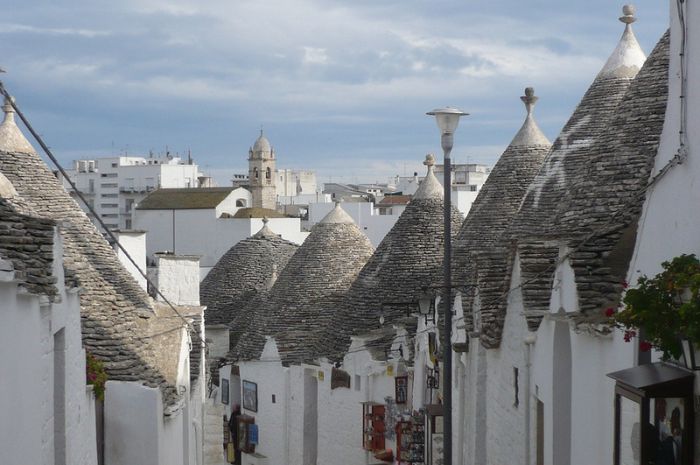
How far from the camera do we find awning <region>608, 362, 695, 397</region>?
745cm

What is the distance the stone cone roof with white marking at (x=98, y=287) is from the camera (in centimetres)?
1490

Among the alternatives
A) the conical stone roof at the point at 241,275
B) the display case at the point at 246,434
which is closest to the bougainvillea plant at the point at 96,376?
the display case at the point at 246,434

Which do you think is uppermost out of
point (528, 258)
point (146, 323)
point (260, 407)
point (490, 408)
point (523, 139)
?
point (523, 139)

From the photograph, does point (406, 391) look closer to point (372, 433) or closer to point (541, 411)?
point (372, 433)

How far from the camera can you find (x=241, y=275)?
39.0m

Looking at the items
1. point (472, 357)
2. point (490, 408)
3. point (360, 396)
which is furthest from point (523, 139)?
point (360, 396)

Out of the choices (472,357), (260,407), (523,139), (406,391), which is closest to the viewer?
(472,357)

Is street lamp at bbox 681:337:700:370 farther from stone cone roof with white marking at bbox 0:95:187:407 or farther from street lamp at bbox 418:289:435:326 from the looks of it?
street lamp at bbox 418:289:435:326

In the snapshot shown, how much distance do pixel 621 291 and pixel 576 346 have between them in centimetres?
151

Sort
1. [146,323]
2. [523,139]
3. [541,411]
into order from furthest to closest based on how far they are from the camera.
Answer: [523,139]
[146,323]
[541,411]

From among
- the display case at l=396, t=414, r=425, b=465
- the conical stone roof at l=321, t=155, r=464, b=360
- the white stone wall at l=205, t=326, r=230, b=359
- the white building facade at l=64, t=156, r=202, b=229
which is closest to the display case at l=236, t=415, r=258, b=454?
the white stone wall at l=205, t=326, r=230, b=359

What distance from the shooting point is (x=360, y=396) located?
2641 centimetres

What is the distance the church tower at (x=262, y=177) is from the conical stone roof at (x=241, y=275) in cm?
3307

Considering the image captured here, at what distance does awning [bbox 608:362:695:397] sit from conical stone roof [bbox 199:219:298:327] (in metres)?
30.3
